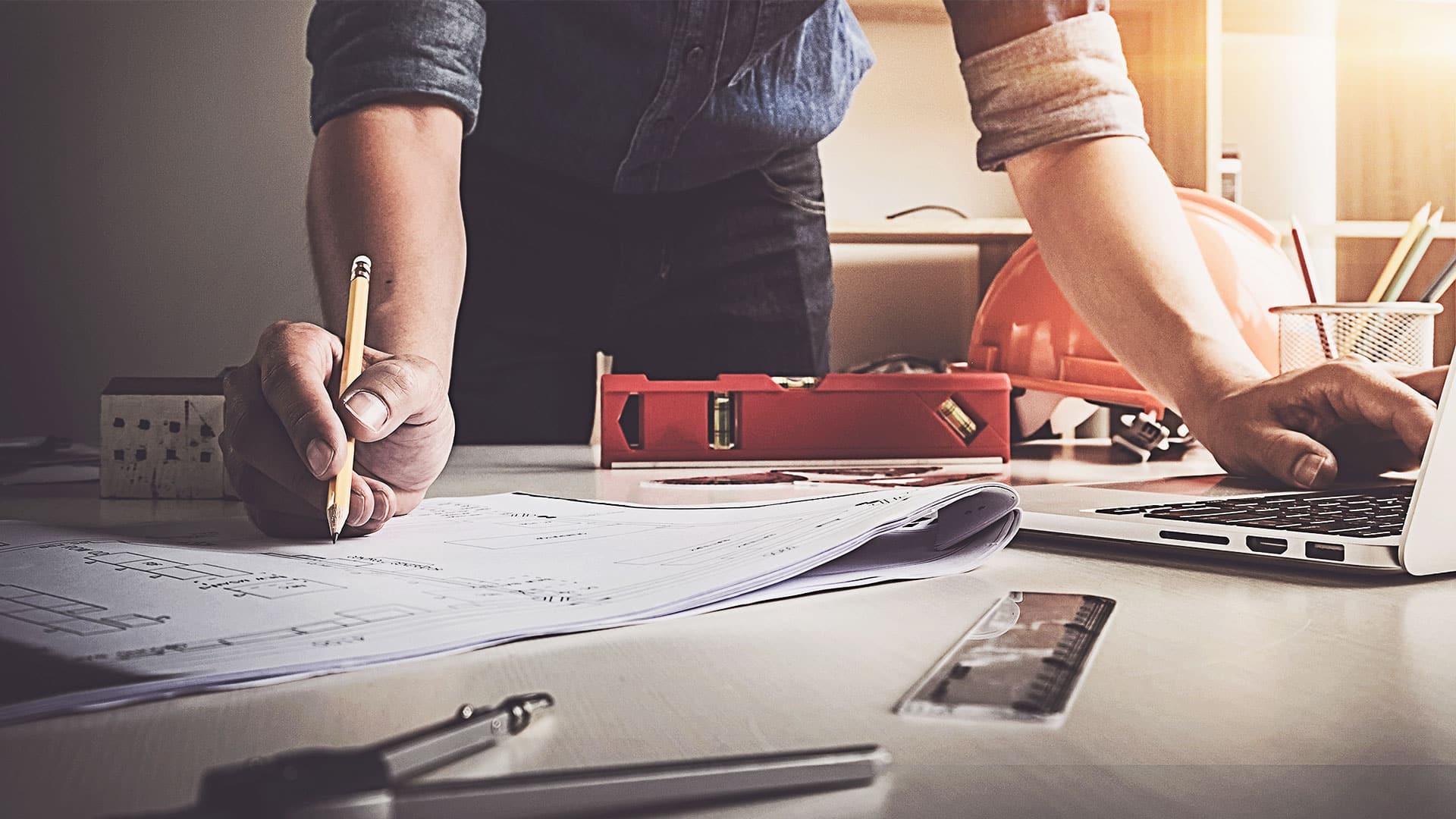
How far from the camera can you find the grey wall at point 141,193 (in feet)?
5.04

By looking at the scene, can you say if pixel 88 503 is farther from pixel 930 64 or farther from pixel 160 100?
pixel 930 64

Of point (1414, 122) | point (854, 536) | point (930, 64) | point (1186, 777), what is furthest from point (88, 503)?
point (1414, 122)

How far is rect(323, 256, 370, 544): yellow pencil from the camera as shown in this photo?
435 millimetres

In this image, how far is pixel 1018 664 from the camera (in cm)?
25

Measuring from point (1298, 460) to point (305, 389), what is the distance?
1.79ft

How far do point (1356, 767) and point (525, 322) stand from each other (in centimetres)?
103

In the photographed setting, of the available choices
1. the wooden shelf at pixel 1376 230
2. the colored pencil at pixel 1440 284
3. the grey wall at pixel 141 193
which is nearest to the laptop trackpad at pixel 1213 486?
the colored pencil at pixel 1440 284

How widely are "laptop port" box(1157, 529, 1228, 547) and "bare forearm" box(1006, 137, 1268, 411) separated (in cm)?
35

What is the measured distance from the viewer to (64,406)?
1583 millimetres

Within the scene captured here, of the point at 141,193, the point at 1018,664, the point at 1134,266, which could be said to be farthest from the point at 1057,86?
the point at 141,193

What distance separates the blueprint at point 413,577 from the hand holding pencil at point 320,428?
0.05ft

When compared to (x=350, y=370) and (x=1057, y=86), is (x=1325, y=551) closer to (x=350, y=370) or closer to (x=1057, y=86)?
(x=350, y=370)

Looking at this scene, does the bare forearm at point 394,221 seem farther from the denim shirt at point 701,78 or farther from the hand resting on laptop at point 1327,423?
the hand resting on laptop at point 1327,423

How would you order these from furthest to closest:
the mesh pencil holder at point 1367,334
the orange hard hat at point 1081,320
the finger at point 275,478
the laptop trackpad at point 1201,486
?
the orange hard hat at point 1081,320 → the mesh pencil holder at point 1367,334 → the laptop trackpad at point 1201,486 → the finger at point 275,478
